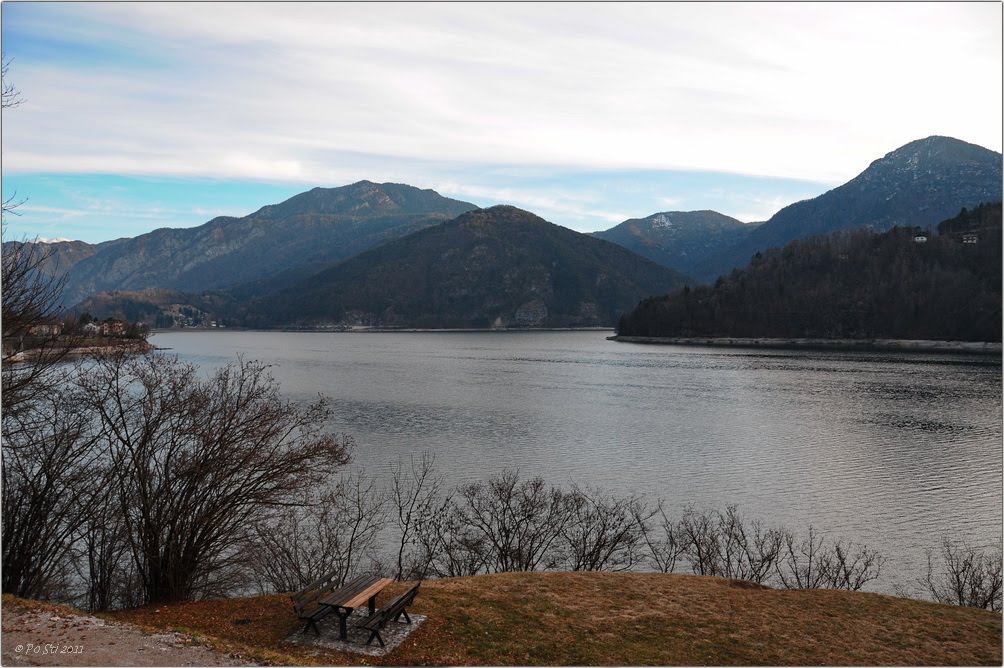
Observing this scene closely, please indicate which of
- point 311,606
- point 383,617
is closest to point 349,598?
point 383,617

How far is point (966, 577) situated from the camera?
20703 millimetres

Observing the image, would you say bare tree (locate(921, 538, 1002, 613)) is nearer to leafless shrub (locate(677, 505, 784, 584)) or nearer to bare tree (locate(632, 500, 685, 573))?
leafless shrub (locate(677, 505, 784, 584))

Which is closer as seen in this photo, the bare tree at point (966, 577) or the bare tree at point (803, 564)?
the bare tree at point (966, 577)

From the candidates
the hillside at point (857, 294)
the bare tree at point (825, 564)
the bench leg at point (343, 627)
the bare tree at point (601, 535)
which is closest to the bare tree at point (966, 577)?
the bare tree at point (825, 564)

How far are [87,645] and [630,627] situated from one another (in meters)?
9.02

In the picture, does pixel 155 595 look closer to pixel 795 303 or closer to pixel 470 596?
pixel 470 596

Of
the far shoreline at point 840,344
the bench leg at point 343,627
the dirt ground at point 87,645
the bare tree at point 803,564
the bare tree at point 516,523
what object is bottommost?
the bare tree at point 803,564

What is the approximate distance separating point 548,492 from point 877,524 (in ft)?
44.0

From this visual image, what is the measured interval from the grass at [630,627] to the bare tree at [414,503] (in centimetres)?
642

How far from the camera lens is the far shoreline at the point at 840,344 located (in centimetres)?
12424

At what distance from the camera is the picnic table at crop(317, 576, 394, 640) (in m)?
11.8

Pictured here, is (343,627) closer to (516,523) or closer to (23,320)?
(23,320)

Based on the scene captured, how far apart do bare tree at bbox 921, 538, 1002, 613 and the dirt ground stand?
18.8 m

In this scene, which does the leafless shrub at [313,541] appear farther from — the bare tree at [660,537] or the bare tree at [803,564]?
the bare tree at [803,564]
